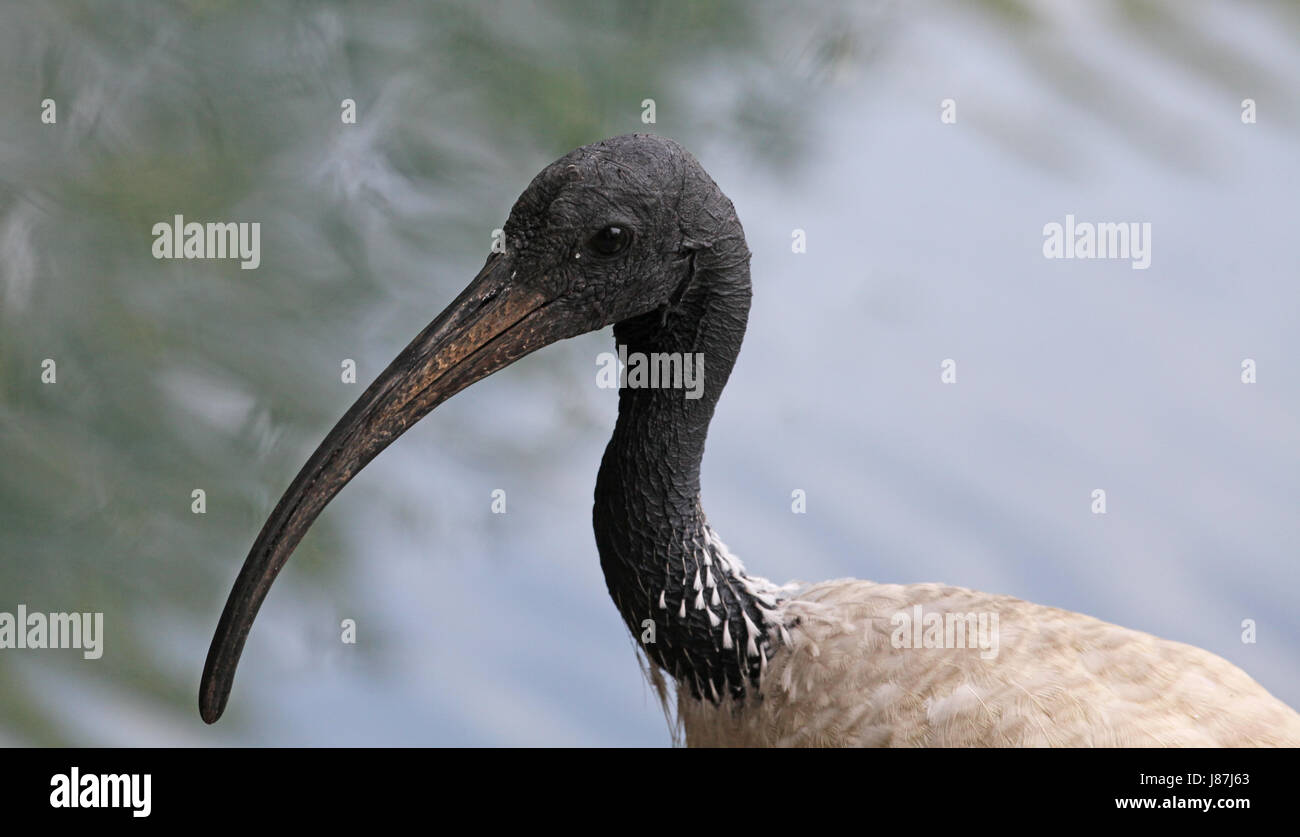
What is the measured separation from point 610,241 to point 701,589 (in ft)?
1.75

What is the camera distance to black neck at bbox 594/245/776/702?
1.77 metres

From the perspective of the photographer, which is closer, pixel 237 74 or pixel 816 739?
pixel 816 739

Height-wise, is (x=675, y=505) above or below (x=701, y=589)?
above

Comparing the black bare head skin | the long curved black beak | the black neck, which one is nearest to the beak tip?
the long curved black beak

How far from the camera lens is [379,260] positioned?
3131 mm

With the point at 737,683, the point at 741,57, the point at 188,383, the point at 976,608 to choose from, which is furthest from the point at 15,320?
the point at 976,608

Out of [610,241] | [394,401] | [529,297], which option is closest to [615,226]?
[610,241]

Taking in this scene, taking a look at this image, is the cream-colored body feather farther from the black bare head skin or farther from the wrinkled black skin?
the black bare head skin

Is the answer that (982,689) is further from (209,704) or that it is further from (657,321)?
(209,704)

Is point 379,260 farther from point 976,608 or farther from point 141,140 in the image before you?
point 976,608

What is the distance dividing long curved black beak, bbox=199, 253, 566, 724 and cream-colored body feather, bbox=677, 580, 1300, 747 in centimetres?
62

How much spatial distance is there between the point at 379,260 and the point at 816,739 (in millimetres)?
1853

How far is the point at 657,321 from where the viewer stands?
69.6 inches

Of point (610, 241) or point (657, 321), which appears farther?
point (657, 321)
